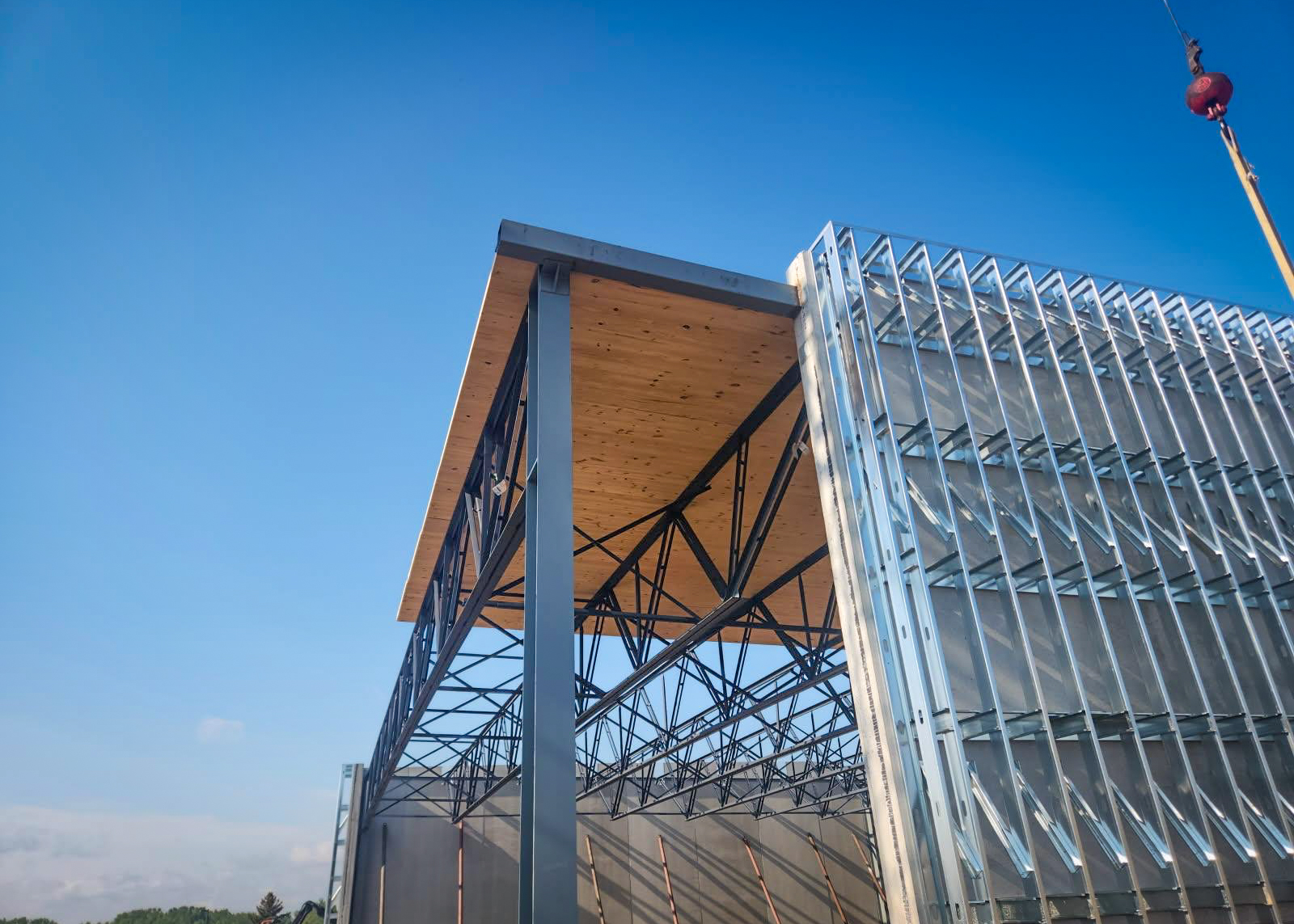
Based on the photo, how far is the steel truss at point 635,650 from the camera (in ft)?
41.4

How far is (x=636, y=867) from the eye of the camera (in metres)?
36.3

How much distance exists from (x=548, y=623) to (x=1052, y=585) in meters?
5.09

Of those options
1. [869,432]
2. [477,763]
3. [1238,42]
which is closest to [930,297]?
[869,432]

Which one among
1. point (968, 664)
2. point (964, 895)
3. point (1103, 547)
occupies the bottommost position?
point (964, 895)

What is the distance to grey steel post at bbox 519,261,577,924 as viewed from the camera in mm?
7691

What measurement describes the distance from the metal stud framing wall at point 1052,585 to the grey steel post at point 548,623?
2.93m

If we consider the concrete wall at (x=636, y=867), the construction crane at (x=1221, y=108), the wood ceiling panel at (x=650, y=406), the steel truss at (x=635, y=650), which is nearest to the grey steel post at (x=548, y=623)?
the steel truss at (x=635, y=650)

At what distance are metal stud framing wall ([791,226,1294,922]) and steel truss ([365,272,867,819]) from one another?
85.1 inches

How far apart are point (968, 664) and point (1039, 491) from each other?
2497mm

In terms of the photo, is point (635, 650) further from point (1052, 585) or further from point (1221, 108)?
point (1221, 108)

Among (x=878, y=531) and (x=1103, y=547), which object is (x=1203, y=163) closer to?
(x=1103, y=547)

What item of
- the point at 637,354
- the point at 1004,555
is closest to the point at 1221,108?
the point at 1004,555

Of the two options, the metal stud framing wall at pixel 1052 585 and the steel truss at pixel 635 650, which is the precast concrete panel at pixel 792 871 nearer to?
the steel truss at pixel 635 650

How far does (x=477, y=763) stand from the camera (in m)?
29.7
